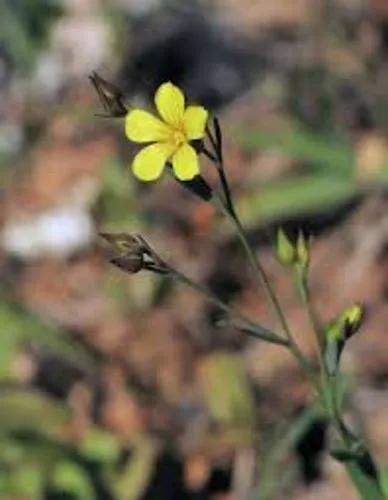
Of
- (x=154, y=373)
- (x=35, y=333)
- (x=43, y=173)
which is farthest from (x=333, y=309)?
(x=43, y=173)

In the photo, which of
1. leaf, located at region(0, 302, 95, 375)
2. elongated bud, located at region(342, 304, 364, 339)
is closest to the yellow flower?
elongated bud, located at region(342, 304, 364, 339)

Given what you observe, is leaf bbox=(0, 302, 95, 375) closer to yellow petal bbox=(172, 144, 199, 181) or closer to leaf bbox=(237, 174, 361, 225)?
leaf bbox=(237, 174, 361, 225)

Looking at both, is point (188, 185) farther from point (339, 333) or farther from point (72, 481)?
point (72, 481)

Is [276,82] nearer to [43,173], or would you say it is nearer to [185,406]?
[43,173]

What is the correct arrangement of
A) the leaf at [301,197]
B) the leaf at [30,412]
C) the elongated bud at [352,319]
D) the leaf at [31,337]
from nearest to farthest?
the elongated bud at [352,319] < the leaf at [30,412] < the leaf at [31,337] < the leaf at [301,197]

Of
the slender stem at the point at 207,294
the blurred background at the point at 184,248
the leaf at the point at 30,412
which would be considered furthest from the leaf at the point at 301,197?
the slender stem at the point at 207,294

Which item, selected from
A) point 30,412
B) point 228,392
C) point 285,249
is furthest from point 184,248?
point 285,249

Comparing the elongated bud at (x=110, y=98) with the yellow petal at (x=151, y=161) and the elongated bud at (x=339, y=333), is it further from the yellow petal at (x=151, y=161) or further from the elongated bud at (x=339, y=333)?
the elongated bud at (x=339, y=333)
